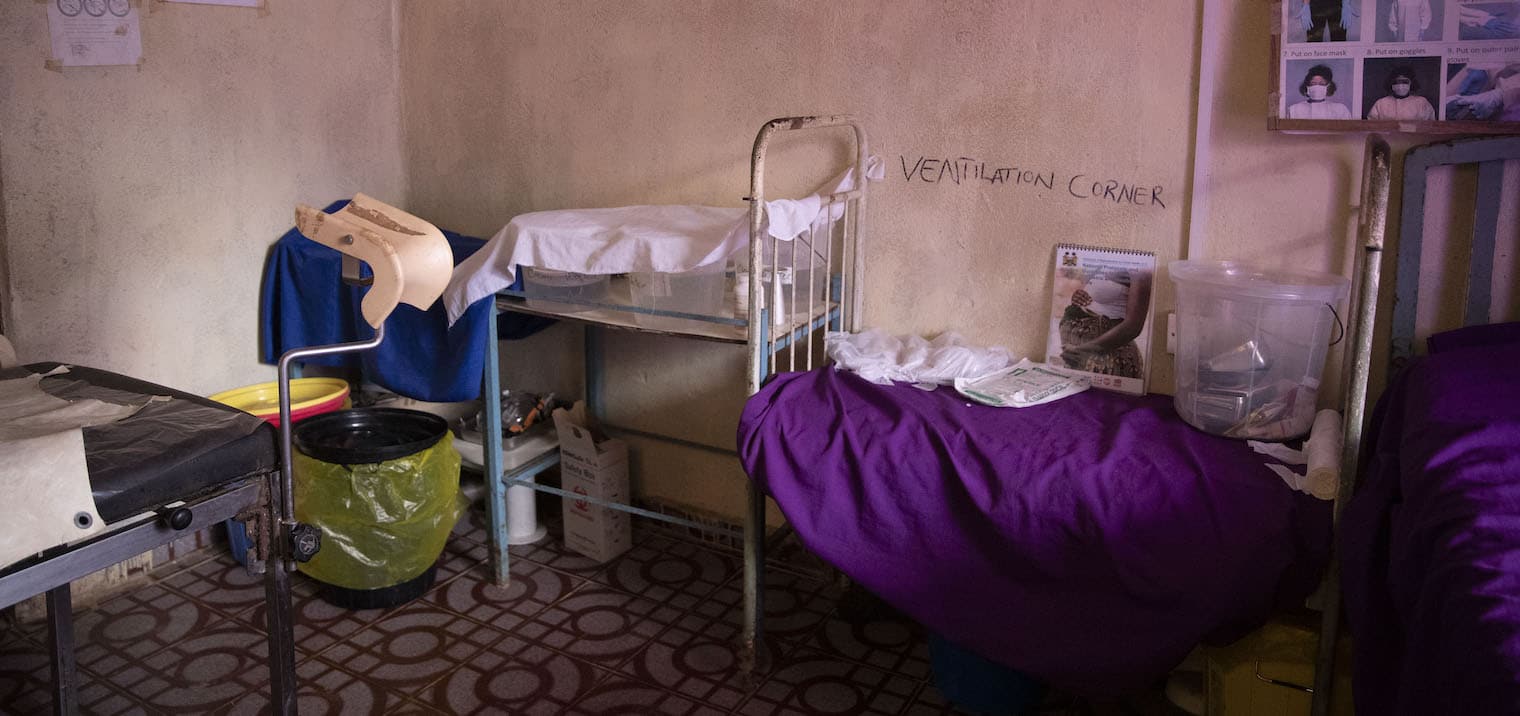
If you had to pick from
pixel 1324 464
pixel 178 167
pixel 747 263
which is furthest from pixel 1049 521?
pixel 178 167

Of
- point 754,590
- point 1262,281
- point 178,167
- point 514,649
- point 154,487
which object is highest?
point 178,167

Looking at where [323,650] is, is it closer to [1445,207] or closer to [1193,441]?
[1193,441]

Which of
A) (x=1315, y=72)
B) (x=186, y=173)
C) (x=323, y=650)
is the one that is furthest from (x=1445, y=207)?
(x=186, y=173)

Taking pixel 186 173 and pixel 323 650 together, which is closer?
pixel 323 650

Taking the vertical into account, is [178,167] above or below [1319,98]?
below

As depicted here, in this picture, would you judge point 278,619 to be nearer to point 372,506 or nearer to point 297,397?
point 372,506

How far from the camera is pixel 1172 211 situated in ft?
7.37

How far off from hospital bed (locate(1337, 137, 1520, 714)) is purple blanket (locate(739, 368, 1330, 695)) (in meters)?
0.17

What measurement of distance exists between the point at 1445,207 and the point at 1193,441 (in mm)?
662

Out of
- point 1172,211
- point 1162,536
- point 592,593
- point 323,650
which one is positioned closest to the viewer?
point 1162,536

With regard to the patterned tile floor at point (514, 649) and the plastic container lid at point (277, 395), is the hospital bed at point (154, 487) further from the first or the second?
the plastic container lid at point (277, 395)

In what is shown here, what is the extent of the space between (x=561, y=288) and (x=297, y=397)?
996 millimetres

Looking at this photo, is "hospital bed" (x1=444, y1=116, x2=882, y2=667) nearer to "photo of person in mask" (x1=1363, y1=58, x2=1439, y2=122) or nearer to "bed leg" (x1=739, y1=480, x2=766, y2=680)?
"bed leg" (x1=739, y1=480, x2=766, y2=680)

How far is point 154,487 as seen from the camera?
1548mm
